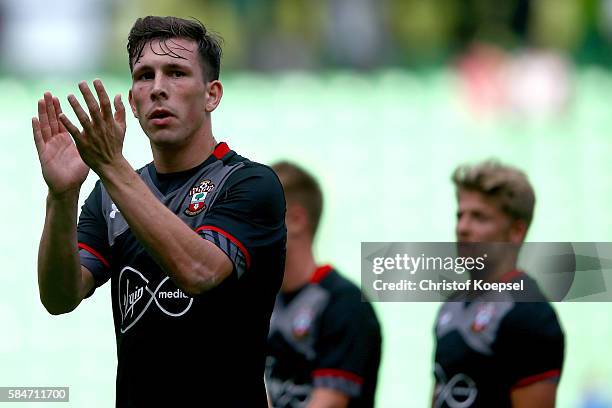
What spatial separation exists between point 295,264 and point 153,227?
132 inches

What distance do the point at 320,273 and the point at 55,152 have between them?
311 centimetres

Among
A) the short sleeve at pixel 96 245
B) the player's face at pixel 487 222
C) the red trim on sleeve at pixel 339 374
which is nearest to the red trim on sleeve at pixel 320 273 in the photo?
the red trim on sleeve at pixel 339 374

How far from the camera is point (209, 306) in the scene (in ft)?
12.1

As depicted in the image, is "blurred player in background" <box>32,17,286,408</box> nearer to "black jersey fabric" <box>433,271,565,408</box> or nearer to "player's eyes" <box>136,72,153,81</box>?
"player's eyes" <box>136,72,153,81</box>

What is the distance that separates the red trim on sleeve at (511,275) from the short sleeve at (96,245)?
8.01ft

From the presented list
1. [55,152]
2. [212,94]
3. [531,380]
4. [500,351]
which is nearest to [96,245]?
[55,152]

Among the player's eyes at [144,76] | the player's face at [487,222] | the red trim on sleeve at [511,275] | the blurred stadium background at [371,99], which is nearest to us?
the player's eyes at [144,76]

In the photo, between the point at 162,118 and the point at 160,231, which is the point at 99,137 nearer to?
the point at 160,231

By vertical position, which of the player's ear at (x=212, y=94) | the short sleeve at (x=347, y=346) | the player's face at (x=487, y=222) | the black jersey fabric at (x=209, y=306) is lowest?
the black jersey fabric at (x=209, y=306)

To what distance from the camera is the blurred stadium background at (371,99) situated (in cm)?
945

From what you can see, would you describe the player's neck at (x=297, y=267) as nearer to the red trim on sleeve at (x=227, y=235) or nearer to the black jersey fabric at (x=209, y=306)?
the black jersey fabric at (x=209, y=306)

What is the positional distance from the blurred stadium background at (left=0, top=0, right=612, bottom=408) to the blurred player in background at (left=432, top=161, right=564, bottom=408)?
3.18 metres

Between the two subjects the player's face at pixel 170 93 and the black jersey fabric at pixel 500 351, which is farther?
the black jersey fabric at pixel 500 351

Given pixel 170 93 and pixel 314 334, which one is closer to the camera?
pixel 170 93
